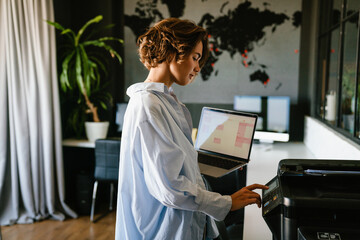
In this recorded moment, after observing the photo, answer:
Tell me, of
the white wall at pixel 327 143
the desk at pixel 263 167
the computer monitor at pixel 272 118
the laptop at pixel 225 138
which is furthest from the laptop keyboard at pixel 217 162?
the computer monitor at pixel 272 118

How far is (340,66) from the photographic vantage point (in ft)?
8.31

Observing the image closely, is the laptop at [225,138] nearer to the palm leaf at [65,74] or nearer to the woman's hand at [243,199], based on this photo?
the woman's hand at [243,199]

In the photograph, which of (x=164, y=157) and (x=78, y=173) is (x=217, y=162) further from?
(x=78, y=173)

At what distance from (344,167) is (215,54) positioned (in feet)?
9.58

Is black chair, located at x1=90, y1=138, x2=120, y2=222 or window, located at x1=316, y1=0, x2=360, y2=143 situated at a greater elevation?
window, located at x1=316, y1=0, x2=360, y2=143

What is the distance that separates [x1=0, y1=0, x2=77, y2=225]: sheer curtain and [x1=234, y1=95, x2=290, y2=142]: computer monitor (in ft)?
6.44

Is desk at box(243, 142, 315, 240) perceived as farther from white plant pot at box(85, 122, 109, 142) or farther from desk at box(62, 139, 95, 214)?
desk at box(62, 139, 95, 214)

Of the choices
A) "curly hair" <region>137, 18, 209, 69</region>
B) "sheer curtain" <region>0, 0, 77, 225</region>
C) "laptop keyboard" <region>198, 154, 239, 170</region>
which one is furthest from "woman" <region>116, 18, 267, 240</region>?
"sheer curtain" <region>0, 0, 77, 225</region>

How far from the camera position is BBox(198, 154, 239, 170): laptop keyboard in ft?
6.62

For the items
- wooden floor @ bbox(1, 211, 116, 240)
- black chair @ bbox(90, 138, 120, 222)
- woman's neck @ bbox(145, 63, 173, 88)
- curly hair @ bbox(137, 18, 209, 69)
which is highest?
curly hair @ bbox(137, 18, 209, 69)

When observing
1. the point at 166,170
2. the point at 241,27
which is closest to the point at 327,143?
the point at 166,170

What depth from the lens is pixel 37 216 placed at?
3.43 metres

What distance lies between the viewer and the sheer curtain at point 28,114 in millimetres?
3219

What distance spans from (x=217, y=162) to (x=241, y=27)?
216cm
